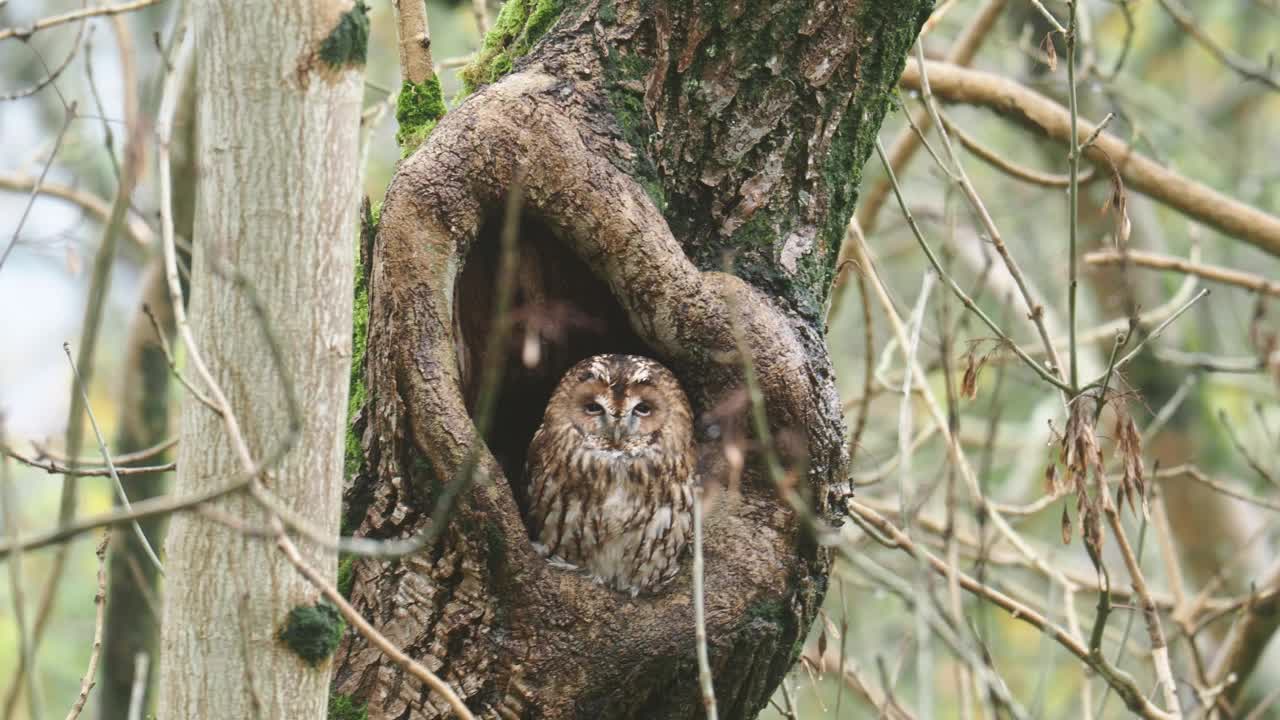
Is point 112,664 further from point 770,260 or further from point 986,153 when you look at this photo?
point 986,153

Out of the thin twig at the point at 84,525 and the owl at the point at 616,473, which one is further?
the owl at the point at 616,473

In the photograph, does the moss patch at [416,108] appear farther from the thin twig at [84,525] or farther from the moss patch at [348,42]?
the thin twig at [84,525]

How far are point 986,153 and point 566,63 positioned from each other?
185cm

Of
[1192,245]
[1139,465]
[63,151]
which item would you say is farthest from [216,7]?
[63,151]

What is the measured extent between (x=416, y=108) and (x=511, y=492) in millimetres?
1119

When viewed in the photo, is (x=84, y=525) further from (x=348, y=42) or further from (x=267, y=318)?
(x=348, y=42)

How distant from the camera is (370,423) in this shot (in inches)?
114

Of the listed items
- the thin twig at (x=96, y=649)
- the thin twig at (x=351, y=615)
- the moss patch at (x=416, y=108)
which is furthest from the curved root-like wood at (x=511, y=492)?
the thin twig at (x=351, y=615)

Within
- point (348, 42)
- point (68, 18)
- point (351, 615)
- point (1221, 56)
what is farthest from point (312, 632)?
point (1221, 56)

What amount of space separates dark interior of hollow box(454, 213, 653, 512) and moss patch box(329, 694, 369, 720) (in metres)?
0.72

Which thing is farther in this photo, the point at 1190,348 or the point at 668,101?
the point at 1190,348

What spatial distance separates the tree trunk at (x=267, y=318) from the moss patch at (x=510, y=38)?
1.16 meters

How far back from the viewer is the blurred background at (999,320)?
439cm

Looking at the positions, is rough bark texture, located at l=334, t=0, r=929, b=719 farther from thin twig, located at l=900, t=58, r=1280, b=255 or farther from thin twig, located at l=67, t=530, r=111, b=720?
thin twig, located at l=900, t=58, r=1280, b=255
